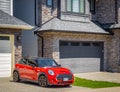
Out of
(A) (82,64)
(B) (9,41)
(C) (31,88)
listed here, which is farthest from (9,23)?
(A) (82,64)

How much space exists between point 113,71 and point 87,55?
271cm

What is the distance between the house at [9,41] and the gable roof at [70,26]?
270cm

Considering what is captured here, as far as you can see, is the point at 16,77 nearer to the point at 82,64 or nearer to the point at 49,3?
the point at 82,64

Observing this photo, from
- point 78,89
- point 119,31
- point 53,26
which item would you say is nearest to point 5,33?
point 53,26

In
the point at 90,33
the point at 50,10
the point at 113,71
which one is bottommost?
the point at 113,71

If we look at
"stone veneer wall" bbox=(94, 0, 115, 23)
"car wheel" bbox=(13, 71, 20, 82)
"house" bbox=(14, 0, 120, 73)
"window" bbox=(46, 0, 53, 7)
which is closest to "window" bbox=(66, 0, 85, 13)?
"house" bbox=(14, 0, 120, 73)

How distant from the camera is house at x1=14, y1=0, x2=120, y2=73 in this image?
1014 inches

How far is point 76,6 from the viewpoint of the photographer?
28484 mm

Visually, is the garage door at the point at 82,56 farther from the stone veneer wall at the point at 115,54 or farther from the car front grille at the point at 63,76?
the car front grille at the point at 63,76

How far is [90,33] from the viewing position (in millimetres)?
27219

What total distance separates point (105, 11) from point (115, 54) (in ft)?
12.8

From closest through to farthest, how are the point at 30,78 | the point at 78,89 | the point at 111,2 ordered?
the point at 78,89 < the point at 30,78 < the point at 111,2

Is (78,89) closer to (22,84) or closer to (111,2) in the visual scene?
(22,84)

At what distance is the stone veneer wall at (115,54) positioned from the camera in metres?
28.7
